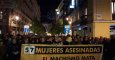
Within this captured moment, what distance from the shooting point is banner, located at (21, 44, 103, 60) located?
12.3 metres

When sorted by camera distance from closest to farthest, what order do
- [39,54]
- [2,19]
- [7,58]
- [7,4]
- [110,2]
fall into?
[39,54] < [7,58] < [110,2] < [7,4] < [2,19]

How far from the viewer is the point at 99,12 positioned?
39.2 metres

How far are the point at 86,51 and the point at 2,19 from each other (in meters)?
45.2

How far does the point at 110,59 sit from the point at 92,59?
2832 mm

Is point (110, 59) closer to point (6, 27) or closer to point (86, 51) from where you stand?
point (86, 51)

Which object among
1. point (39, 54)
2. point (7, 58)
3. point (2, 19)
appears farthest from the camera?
point (2, 19)

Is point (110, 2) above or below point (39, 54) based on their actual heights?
above

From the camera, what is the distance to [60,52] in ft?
41.1

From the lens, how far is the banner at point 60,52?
A: 12320 millimetres

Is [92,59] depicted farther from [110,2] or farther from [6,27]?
[6,27]

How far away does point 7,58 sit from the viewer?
14.7 metres

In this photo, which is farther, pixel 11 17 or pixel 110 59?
pixel 11 17


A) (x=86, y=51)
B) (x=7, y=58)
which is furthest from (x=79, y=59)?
(x=7, y=58)

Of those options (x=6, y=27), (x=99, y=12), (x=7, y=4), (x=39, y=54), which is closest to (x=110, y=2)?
(x=99, y=12)
